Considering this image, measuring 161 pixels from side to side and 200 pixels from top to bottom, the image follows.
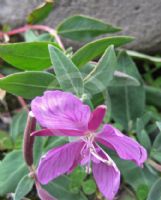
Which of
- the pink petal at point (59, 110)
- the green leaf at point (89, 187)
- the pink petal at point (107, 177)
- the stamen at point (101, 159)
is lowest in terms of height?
the green leaf at point (89, 187)

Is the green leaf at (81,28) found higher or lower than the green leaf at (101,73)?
lower

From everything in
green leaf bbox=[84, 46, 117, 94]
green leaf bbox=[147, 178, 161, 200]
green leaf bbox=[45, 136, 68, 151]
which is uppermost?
green leaf bbox=[84, 46, 117, 94]

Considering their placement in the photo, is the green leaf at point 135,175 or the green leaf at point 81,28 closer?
the green leaf at point 135,175

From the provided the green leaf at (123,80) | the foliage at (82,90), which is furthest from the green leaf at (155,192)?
the green leaf at (123,80)

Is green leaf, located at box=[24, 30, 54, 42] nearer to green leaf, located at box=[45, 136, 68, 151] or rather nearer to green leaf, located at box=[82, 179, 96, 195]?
green leaf, located at box=[45, 136, 68, 151]

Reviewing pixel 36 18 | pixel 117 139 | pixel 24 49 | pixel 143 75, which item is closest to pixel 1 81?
pixel 24 49

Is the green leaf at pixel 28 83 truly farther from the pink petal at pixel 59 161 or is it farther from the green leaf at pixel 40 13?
the green leaf at pixel 40 13

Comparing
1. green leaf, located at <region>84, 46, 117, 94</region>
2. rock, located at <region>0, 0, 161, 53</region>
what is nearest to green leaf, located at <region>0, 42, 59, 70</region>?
green leaf, located at <region>84, 46, 117, 94</region>
